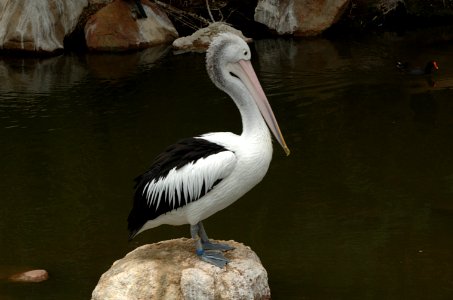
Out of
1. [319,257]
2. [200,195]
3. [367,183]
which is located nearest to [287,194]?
[367,183]

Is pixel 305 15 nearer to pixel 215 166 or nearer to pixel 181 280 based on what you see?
pixel 215 166

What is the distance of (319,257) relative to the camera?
6.14 metres

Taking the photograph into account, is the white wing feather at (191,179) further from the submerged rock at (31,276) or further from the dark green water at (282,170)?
the submerged rock at (31,276)

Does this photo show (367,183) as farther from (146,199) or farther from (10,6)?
(10,6)

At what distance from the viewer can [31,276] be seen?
5996 mm

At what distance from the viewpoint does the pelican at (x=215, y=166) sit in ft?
15.9

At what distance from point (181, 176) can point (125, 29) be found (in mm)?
11372

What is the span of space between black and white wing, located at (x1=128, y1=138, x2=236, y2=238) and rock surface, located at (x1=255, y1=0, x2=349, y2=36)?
1135 centimetres

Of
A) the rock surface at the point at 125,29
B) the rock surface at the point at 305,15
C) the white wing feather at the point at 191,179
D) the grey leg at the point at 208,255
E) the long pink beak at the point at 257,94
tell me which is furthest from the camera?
the rock surface at the point at 305,15

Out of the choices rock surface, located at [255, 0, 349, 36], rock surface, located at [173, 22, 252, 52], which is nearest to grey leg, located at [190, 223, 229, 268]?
rock surface, located at [173, 22, 252, 52]

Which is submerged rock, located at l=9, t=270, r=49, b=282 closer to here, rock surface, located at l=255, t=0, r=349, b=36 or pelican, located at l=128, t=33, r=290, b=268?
pelican, located at l=128, t=33, r=290, b=268

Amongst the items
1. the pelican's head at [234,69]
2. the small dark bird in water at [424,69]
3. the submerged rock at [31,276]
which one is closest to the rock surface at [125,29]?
the small dark bird in water at [424,69]

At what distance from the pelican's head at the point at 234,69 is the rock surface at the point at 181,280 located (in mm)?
833

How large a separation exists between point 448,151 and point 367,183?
1.26m
